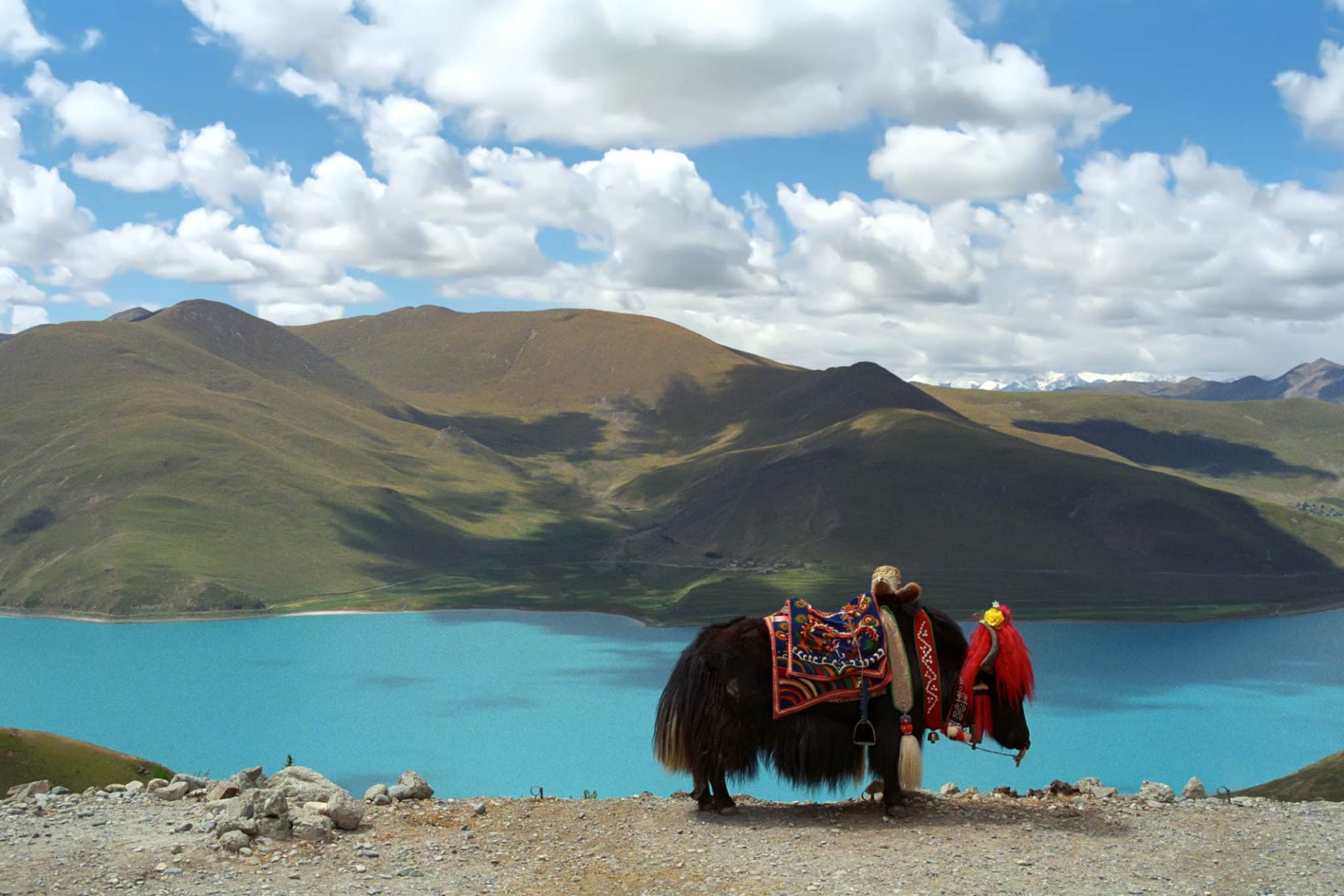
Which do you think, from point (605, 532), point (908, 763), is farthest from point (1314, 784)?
point (605, 532)

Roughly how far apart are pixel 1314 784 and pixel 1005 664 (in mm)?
35291

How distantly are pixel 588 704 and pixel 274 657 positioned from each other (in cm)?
3766

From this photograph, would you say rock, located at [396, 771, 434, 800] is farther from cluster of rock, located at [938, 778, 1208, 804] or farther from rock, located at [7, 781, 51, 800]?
cluster of rock, located at [938, 778, 1208, 804]

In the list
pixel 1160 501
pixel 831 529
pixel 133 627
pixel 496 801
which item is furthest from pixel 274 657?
pixel 1160 501

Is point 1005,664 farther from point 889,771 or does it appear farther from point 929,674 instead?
point 889,771

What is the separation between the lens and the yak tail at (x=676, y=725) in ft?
37.0

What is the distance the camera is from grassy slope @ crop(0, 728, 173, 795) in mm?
16125

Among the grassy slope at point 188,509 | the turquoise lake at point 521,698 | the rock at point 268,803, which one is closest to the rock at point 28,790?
the rock at point 268,803

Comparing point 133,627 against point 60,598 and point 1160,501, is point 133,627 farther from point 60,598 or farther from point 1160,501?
point 1160,501

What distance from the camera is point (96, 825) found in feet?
32.4

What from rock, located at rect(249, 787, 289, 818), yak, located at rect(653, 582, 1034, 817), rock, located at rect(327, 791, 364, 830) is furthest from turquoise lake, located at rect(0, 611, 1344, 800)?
rock, located at rect(249, 787, 289, 818)

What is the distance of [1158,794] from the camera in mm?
11961

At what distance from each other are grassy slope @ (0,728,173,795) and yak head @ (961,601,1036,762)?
11.9m

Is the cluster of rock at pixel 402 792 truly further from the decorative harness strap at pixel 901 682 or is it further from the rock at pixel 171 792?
the decorative harness strap at pixel 901 682
